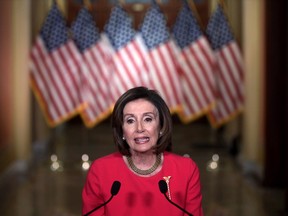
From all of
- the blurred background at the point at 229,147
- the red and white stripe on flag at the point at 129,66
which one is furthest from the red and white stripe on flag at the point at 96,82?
the blurred background at the point at 229,147

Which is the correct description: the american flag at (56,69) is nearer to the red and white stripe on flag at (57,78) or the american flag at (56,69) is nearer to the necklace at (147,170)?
the red and white stripe on flag at (57,78)

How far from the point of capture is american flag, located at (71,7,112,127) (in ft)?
28.3

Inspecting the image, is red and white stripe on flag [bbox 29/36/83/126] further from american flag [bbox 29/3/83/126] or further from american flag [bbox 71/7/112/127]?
american flag [bbox 71/7/112/127]

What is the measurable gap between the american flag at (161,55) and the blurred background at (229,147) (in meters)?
0.90

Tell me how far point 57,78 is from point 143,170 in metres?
6.72

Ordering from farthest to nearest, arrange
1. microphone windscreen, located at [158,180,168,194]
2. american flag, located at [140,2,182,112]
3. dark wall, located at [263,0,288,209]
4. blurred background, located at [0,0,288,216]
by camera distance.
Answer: american flag, located at [140,2,182,112]
dark wall, located at [263,0,288,209]
blurred background, located at [0,0,288,216]
microphone windscreen, located at [158,180,168,194]

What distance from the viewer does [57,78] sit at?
866cm

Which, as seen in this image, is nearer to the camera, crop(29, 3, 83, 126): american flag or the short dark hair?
the short dark hair

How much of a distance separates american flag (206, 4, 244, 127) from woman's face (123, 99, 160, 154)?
6678mm

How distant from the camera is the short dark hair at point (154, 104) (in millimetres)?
2031

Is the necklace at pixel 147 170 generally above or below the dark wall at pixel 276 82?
above

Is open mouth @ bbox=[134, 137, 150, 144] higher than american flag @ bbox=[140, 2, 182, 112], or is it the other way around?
open mouth @ bbox=[134, 137, 150, 144]

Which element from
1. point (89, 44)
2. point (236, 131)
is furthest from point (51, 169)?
point (236, 131)

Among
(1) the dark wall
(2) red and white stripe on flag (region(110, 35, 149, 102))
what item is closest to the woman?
(1) the dark wall
